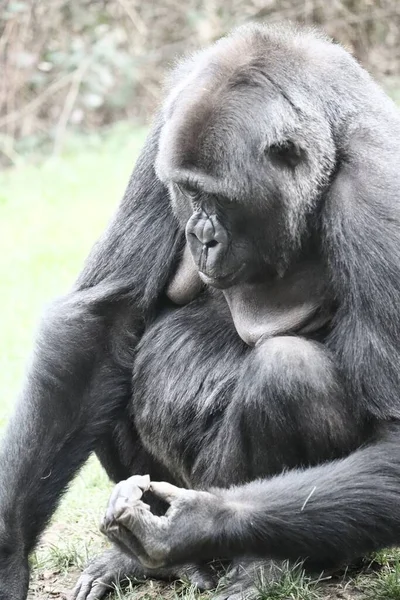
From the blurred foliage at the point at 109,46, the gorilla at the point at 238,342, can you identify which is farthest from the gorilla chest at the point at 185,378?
the blurred foliage at the point at 109,46

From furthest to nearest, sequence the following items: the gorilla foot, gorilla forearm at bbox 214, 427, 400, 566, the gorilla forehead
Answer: the gorilla foot, the gorilla forehead, gorilla forearm at bbox 214, 427, 400, 566

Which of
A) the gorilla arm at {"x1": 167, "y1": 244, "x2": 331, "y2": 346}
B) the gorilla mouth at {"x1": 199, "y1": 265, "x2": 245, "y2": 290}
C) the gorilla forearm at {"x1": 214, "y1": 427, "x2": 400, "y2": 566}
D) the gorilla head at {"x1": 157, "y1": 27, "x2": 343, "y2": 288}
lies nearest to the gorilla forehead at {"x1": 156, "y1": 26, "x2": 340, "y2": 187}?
the gorilla head at {"x1": 157, "y1": 27, "x2": 343, "y2": 288}

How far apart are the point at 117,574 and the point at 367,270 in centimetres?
189

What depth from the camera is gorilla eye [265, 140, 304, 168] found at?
446 cm

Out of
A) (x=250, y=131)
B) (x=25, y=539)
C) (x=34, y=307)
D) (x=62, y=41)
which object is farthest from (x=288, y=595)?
(x=62, y=41)

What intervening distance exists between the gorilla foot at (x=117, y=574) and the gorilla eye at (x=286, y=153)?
6.21 ft

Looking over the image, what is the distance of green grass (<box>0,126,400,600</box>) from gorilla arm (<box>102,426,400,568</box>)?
1.62 ft

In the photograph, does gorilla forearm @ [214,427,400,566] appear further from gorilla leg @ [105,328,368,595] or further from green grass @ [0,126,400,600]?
green grass @ [0,126,400,600]

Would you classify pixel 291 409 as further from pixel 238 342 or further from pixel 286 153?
pixel 286 153

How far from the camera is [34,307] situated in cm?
898

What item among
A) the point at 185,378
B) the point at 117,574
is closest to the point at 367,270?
the point at 185,378

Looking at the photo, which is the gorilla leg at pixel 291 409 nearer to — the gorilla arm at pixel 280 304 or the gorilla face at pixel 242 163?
the gorilla arm at pixel 280 304

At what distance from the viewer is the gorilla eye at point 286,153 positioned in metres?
4.46

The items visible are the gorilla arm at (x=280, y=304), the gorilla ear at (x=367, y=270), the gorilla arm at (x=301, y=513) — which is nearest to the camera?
the gorilla arm at (x=301, y=513)
